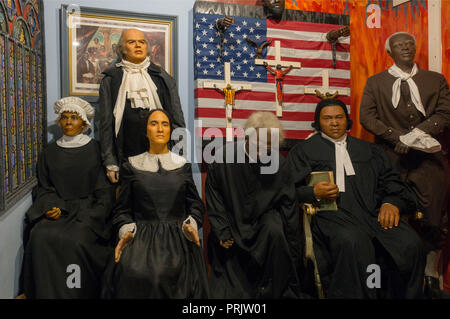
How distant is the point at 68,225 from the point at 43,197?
0.35 m

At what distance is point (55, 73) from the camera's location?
4.01 metres

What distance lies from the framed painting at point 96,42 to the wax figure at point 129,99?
292 millimetres

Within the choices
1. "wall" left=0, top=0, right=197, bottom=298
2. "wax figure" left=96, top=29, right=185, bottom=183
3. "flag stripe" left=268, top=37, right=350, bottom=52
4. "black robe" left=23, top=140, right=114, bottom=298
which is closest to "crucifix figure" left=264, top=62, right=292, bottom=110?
"flag stripe" left=268, top=37, right=350, bottom=52

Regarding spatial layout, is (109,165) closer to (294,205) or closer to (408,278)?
(294,205)

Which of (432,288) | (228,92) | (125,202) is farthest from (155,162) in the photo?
(432,288)

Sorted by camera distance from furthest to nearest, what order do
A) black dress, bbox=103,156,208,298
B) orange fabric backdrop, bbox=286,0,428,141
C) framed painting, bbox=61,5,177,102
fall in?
1. orange fabric backdrop, bbox=286,0,428,141
2. framed painting, bbox=61,5,177,102
3. black dress, bbox=103,156,208,298

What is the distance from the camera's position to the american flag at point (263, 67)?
13.9 ft

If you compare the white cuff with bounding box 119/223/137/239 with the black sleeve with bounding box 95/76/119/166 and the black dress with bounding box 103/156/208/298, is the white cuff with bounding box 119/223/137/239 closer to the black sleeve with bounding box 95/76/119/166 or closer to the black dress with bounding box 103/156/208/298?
the black dress with bounding box 103/156/208/298

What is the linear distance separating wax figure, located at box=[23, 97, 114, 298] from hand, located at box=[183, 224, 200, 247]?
2.08ft

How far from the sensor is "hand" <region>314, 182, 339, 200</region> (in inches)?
137

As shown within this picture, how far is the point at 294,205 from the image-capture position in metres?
3.44

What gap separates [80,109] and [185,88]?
3.59ft

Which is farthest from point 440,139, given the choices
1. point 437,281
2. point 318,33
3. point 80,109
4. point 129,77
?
point 80,109

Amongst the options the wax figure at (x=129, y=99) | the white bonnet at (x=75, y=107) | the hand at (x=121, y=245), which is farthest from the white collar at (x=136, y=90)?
the hand at (x=121, y=245)
